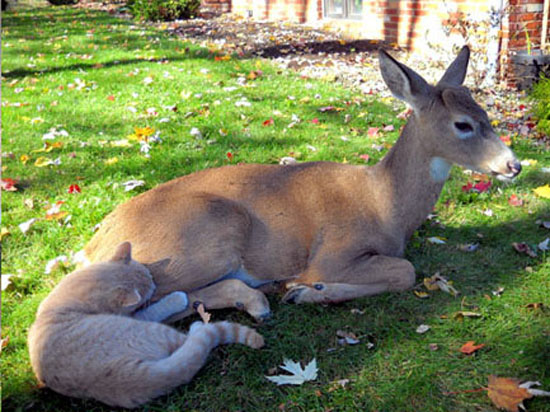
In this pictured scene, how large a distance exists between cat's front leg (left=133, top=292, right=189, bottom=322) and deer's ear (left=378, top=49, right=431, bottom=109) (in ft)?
6.35

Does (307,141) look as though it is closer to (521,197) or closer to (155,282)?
(521,197)

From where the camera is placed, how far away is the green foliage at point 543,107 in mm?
6363

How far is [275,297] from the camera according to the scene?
3850 millimetres

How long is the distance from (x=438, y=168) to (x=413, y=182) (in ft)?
0.63

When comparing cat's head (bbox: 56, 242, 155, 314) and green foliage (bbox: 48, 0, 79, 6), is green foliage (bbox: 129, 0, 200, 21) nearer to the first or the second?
green foliage (bbox: 48, 0, 79, 6)

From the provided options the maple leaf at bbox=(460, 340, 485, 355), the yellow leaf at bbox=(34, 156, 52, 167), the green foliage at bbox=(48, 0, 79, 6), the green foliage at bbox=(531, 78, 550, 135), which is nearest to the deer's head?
the maple leaf at bbox=(460, 340, 485, 355)

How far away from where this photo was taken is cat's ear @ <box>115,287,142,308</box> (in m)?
3.15

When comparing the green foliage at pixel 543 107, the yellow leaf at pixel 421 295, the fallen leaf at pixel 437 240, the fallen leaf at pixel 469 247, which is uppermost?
the green foliage at pixel 543 107

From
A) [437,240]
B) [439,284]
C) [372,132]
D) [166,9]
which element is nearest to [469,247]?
[437,240]

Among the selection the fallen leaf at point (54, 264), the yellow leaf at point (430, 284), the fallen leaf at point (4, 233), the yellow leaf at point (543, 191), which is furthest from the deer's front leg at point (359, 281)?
the fallen leaf at point (4, 233)

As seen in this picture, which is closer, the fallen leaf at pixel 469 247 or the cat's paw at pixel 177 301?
the cat's paw at pixel 177 301

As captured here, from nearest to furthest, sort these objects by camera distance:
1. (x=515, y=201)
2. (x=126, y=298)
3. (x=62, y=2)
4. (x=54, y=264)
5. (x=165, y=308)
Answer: (x=126, y=298) < (x=165, y=308) < (x=54, y=264) < (x=515, y=201) < (x=62, y=2)

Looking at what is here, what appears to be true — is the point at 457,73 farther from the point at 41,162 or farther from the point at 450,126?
the point at 41,162

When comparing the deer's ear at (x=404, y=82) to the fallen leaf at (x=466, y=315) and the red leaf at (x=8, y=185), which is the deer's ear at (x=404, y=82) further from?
the red leaf at (x=8, y=185)
